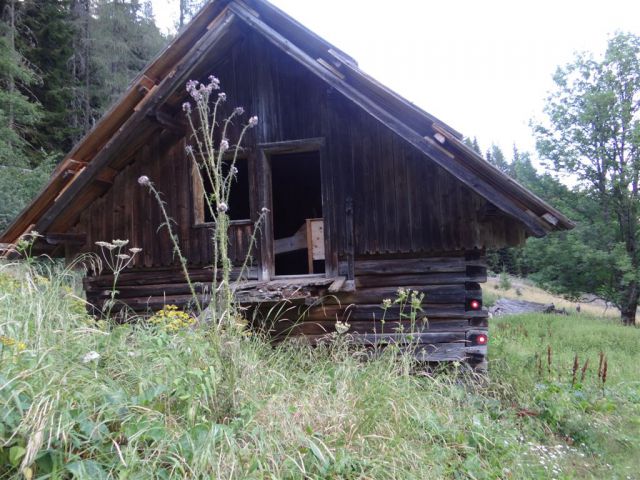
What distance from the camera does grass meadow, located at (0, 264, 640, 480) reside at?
8.25ft

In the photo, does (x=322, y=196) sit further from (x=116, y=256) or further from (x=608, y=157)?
(x=608, y=157)

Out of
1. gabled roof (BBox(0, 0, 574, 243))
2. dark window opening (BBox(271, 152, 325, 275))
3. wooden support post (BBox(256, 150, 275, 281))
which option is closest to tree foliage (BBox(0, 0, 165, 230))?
dark window opening (BBox(271, 152, 325, 275))

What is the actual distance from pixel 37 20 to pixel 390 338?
22.4m

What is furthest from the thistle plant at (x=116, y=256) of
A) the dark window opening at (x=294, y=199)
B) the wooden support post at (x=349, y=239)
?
the dark window opening at (x=294, y=199)

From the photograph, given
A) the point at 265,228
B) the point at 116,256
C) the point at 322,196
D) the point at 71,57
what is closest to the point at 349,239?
the point at 322,196

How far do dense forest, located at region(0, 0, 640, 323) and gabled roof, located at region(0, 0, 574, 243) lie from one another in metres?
9.42

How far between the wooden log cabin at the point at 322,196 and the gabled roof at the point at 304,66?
0.8 inches

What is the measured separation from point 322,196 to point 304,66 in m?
1.87

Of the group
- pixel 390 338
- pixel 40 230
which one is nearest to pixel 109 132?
pixel 40 230

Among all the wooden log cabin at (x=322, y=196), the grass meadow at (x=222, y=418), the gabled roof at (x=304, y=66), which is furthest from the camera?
the wooden log cabin at (x=322, y=196)

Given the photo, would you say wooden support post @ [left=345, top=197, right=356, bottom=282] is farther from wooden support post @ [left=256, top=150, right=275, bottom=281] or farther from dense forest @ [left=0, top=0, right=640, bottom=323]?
dense forest @ [left=0, top=0, right=640, bottom=323]

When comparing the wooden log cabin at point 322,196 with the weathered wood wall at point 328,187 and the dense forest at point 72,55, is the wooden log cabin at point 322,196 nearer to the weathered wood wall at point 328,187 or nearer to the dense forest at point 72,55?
the weathered wood wall at point 328,187

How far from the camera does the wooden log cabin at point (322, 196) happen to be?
6.11m

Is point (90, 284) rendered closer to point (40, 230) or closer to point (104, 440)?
point (40, 230)
